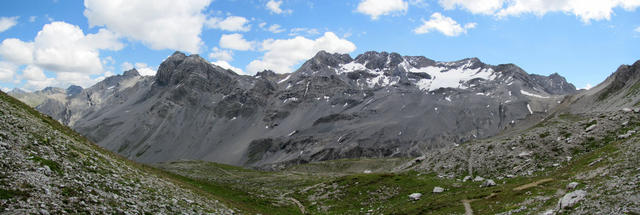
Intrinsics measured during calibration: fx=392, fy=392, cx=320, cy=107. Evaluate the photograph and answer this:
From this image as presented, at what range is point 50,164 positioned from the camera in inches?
911

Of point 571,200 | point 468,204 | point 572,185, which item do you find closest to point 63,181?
Result: point 571,200

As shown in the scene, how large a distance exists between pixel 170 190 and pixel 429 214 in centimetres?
2908

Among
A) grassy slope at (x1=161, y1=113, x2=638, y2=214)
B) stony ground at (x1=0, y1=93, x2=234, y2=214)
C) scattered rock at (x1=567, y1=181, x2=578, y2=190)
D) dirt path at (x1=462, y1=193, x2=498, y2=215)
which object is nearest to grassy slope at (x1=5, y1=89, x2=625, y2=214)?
grassy slope at (x1=161, y1=113, x2=638, y2=214)

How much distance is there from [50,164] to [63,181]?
263 centimetres

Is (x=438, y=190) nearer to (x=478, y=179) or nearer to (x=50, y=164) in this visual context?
(x=478, y=179)

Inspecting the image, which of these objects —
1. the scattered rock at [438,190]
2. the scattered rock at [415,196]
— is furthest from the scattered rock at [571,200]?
the scattered rock at [415,196]

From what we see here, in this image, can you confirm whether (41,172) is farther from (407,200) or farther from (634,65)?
(634,65)

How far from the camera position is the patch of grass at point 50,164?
2254cm

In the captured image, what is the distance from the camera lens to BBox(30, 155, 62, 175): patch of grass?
888 inches

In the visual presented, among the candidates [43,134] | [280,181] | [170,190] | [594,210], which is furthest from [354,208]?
[280,181]

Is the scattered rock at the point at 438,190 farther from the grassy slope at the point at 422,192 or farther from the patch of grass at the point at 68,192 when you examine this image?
the patch of grass at the point at 68,192

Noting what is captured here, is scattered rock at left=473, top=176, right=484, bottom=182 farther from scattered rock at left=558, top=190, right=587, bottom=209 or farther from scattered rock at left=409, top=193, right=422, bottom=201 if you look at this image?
scattered rock at left=558, top=190, right=587, bottom=209

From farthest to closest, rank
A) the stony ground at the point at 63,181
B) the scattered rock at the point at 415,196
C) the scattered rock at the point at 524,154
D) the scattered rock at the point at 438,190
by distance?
the scattered rock at the point at 524,154, the scattered rock at the point at 438,190, the scattered rock at the point at 415,196, the stony ground at the point at 63,181

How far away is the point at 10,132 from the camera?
25016mm
